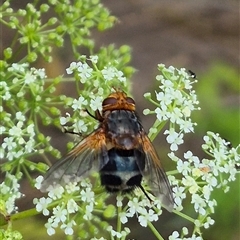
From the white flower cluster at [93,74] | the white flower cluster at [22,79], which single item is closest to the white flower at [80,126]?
the white flower cluster at [93,74]

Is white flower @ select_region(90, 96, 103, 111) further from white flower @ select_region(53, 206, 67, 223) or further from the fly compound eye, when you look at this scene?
white flower @ select_region(53, 206, 67, 223)

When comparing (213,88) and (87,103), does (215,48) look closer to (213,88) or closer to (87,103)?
(213,88)

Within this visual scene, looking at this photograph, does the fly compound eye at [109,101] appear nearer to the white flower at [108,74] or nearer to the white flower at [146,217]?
the white flower at [108,74]

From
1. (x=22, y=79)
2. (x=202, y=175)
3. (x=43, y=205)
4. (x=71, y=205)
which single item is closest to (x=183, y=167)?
(x=202, y=175)

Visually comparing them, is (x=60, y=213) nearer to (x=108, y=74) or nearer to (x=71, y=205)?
(x=71, y=205)

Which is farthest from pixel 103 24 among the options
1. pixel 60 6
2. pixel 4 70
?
pixel 4 70

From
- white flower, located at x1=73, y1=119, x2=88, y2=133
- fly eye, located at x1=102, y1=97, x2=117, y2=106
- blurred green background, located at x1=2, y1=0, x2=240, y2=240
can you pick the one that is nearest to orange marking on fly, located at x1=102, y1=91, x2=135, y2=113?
fly eye, located at x1=102, y1=97, x2=117, y2=106
